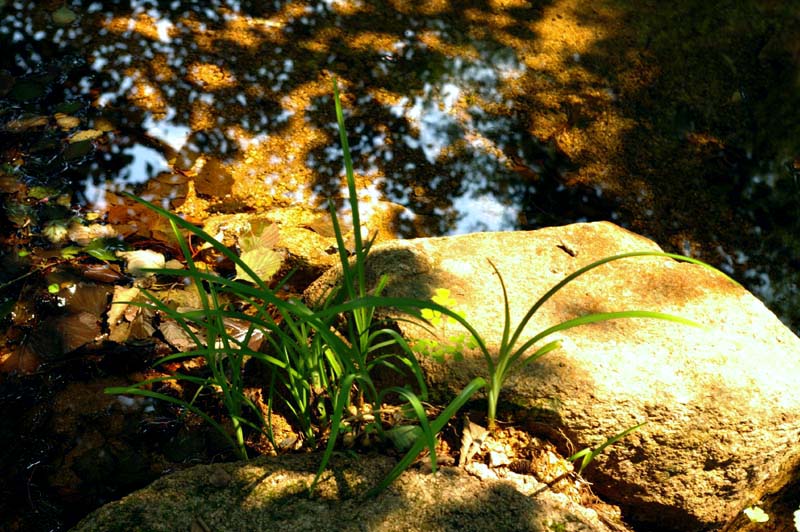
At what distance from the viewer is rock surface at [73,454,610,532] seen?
145 centimetres

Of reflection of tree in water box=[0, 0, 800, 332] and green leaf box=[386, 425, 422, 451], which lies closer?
green leaf box=[386, 425, 422, 451]

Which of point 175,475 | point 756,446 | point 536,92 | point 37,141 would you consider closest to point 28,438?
point 175,475

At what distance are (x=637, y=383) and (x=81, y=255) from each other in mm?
1811

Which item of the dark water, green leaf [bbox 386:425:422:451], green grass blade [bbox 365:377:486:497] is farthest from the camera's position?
the dark water

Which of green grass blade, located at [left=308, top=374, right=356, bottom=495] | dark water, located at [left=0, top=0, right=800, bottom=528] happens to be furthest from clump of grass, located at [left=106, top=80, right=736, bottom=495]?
dark water, located at [left=0, top=0, right=800, bottom=528]

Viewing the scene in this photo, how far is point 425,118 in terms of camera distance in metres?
3.07

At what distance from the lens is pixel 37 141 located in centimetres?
264

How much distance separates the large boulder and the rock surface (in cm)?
24

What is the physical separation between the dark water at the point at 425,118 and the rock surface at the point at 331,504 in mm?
1218

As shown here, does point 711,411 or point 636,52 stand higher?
point 636,52

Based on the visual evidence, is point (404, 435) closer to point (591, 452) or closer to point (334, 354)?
point (334, 354)

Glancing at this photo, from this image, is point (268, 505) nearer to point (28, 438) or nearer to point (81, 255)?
point (28, 438)

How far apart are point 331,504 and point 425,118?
198cm

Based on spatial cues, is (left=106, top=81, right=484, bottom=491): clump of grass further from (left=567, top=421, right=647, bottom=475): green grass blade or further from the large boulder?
(left=567, top=421, right=647, bottom=475): green grass blade
